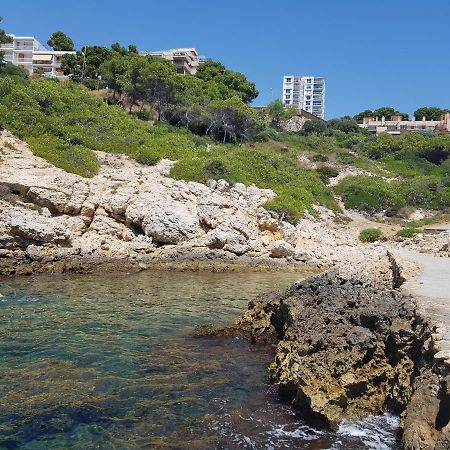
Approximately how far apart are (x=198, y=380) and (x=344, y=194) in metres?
35.2

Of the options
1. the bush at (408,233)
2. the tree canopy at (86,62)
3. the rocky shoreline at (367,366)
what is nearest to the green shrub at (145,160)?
the bush at (408,233)

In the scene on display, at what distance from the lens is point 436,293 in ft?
30.8

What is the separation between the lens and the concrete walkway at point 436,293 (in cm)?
621

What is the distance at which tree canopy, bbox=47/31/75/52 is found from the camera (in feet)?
265

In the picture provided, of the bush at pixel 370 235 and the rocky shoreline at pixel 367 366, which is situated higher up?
the bush at pixel 370 235

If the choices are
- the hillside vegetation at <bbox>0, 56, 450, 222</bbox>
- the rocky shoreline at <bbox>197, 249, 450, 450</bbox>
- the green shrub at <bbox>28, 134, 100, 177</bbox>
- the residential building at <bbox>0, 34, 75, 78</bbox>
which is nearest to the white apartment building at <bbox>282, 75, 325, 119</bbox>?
the residential building at <bbox>0, 34, 75, 78</bbox>

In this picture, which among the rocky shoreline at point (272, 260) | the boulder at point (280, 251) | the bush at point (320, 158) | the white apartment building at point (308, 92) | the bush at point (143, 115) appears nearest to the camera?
the rocky shoreline at point (272, 260)

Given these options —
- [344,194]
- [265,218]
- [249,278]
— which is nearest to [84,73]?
[344,194]

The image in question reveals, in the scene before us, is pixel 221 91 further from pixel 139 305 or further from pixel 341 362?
pixel 341 362

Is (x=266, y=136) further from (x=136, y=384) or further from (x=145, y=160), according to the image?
(x=136, y=384)

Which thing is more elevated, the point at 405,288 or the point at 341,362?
the point at 405,288

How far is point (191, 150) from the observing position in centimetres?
3581

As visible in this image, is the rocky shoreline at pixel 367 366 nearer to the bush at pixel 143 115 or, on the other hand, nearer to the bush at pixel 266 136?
the bush at pixel 143 115

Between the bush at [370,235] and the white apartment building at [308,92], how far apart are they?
16704cm
